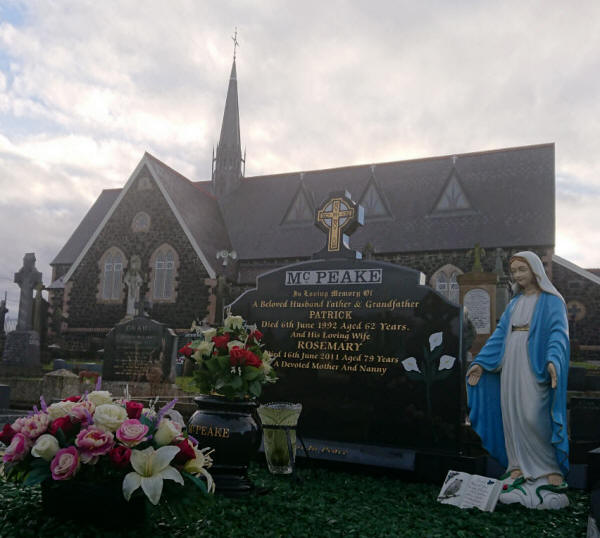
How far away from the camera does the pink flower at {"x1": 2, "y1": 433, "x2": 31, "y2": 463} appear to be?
3826mm

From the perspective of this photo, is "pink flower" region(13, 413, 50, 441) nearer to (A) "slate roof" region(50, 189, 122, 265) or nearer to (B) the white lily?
(B) the white lily

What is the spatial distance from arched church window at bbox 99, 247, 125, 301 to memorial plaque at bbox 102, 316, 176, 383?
13.0 meters

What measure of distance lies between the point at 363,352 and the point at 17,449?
175 inches

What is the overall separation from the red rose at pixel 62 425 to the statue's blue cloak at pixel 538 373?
4270mm

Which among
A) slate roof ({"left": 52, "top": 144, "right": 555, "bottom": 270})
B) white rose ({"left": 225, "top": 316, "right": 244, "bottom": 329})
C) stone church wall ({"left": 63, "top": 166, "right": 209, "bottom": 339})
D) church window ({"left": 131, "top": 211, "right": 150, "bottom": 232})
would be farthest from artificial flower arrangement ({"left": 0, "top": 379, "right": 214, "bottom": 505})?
church window ({"left": 131, "top": 211, "right": 150, "bottom": 232})

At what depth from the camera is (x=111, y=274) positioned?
26875 millimetres

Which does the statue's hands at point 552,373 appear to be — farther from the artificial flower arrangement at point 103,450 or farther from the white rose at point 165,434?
the white rose at point 165,434

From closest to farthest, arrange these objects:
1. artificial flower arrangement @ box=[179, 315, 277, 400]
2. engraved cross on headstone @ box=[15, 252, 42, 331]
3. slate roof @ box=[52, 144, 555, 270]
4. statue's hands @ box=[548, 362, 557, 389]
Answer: statue's hands @ box=[548, 362, 557, 389] < artificial flower arrangement @ box=[179, 315, 277, 400] < engraved cross on headstone @ box=[15, 252, 42, 331] < slate roof @ box=[52, 144, 555, 270]

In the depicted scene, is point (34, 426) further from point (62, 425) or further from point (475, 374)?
point (475, 374)

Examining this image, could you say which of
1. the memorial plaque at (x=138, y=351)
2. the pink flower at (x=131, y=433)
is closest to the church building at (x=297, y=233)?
the memorial plaque at (x=138, y=351)

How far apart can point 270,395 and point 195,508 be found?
3968 mm

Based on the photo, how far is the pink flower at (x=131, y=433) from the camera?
3.69 metres

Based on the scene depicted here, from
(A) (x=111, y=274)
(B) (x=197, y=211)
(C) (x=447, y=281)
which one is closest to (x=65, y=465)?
(C) (x=447, y=281)

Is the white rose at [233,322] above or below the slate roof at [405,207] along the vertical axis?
below
